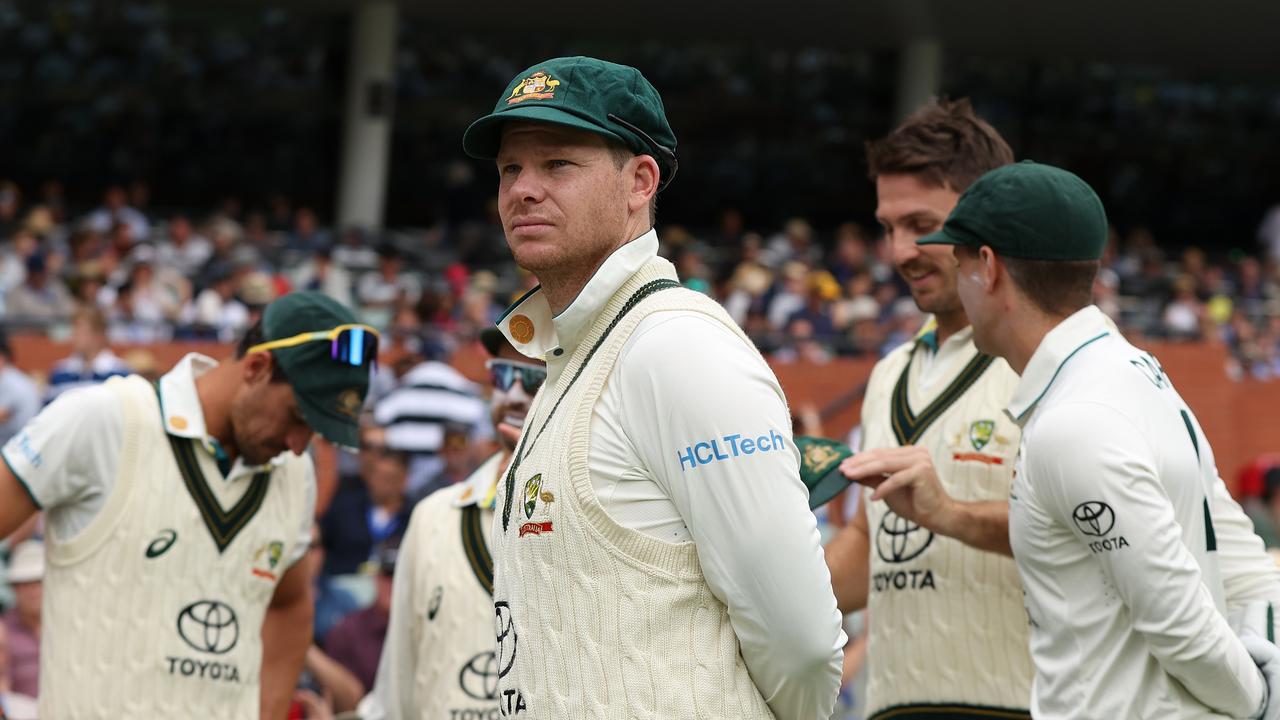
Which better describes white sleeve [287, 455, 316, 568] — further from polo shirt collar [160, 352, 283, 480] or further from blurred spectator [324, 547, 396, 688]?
blurred spectator [324, 547, 396, 688]

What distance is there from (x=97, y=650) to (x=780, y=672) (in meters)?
2.27

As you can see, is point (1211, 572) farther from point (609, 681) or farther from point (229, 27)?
point (229, 27)

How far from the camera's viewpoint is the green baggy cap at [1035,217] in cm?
354

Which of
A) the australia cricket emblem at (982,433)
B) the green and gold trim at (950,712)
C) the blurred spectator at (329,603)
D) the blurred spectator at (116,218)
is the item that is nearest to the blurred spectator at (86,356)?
the blurred spectator at (329,603)

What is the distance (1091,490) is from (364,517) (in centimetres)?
703

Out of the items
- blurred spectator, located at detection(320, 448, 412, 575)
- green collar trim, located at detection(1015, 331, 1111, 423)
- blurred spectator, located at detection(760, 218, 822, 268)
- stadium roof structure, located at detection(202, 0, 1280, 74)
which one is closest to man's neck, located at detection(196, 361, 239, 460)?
green collar trim, located at detection(1015, 331, 1111, 423)

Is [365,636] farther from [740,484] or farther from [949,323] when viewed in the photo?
[740,484]

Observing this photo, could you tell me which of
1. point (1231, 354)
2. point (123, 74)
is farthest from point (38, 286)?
point (1231, 354)

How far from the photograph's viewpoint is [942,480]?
4195 millimetres

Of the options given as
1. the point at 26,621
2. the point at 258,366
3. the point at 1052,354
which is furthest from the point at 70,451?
the point at 26,621

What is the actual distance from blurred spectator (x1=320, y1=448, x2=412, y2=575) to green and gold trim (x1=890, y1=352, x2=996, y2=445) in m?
5.46

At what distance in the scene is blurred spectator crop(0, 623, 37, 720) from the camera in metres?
6.16

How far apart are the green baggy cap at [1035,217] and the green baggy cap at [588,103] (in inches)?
41.0

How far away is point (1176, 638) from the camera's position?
3174 mm
